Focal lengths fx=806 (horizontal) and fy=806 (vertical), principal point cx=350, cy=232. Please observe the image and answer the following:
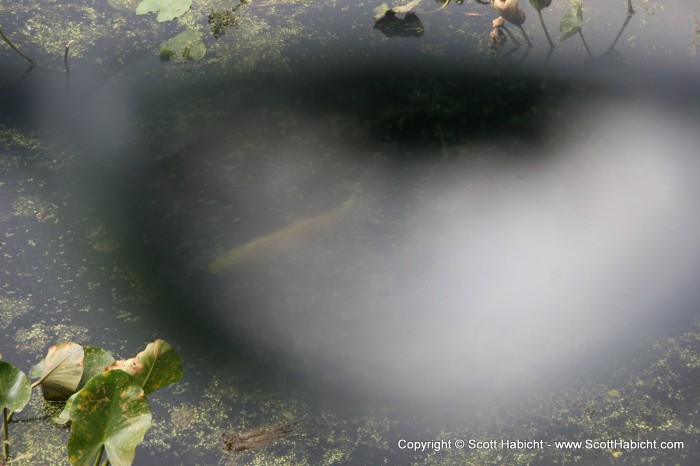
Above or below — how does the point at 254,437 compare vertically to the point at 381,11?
below

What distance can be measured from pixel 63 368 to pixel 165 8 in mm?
961

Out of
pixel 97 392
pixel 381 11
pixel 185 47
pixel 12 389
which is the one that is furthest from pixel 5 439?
pixel 381 11

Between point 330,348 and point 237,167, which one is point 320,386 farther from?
point 237,167

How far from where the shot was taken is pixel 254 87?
4.94 ft

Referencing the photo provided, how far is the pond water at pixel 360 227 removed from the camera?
103 centimetres

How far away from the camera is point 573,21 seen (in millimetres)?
1653

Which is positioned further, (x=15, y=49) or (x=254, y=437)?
(x=15, y=49)

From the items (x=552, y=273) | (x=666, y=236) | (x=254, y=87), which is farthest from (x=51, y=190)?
(x=666, y=236)

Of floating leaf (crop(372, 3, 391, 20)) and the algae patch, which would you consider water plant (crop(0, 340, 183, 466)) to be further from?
floating leaf (crop(372, 3, 391, 20))

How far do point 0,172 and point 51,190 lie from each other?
10 cm

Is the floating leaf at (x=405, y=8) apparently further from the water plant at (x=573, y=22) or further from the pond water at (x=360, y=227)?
the water plant at (x=573, y=22)

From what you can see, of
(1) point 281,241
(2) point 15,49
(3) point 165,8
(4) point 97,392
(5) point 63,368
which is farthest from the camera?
(3) point 165,8

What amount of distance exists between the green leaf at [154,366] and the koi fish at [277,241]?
0.25 metres

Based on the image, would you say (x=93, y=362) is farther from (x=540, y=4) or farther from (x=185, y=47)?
(x=540, y=4)
